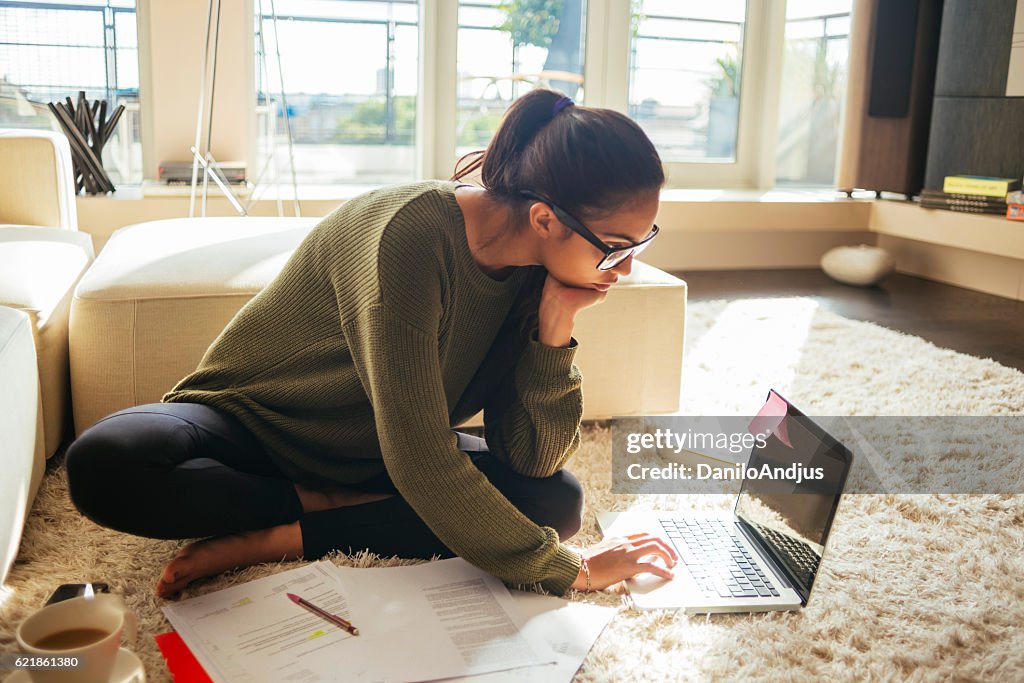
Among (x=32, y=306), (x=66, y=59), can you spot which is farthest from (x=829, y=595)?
(x=66, y=59)

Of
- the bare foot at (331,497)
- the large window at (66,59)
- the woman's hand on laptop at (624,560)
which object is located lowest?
the woman's hand on laptop at (624,560)

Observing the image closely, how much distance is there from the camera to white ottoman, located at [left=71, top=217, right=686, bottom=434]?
1.79 m

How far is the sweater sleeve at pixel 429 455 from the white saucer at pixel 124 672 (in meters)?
0.38

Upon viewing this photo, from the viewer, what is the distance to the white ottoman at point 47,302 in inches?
68.2

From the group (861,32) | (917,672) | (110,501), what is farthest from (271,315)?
(861,32)

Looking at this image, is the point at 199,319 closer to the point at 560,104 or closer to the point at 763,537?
the point at 560,104

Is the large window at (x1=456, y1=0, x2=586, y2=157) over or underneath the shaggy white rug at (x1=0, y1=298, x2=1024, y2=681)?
over

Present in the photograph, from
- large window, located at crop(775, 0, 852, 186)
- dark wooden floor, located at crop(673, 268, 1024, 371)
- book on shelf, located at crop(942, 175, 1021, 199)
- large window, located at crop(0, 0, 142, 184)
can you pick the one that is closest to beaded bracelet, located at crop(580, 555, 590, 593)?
dark wooden floor, located at crop(673, 268, 1024, 371)

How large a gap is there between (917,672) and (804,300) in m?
2.71

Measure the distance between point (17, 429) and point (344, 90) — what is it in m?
3.27

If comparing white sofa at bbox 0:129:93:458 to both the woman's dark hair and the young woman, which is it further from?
the woman's dark hair

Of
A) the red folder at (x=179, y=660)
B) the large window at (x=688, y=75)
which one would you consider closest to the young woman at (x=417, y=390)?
the red folder at (x=179, y=660)

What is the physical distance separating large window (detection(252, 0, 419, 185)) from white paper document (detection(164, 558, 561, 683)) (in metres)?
3.27

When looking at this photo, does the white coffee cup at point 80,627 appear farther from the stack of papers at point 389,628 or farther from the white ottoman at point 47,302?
the white ottoman at point 47,302
